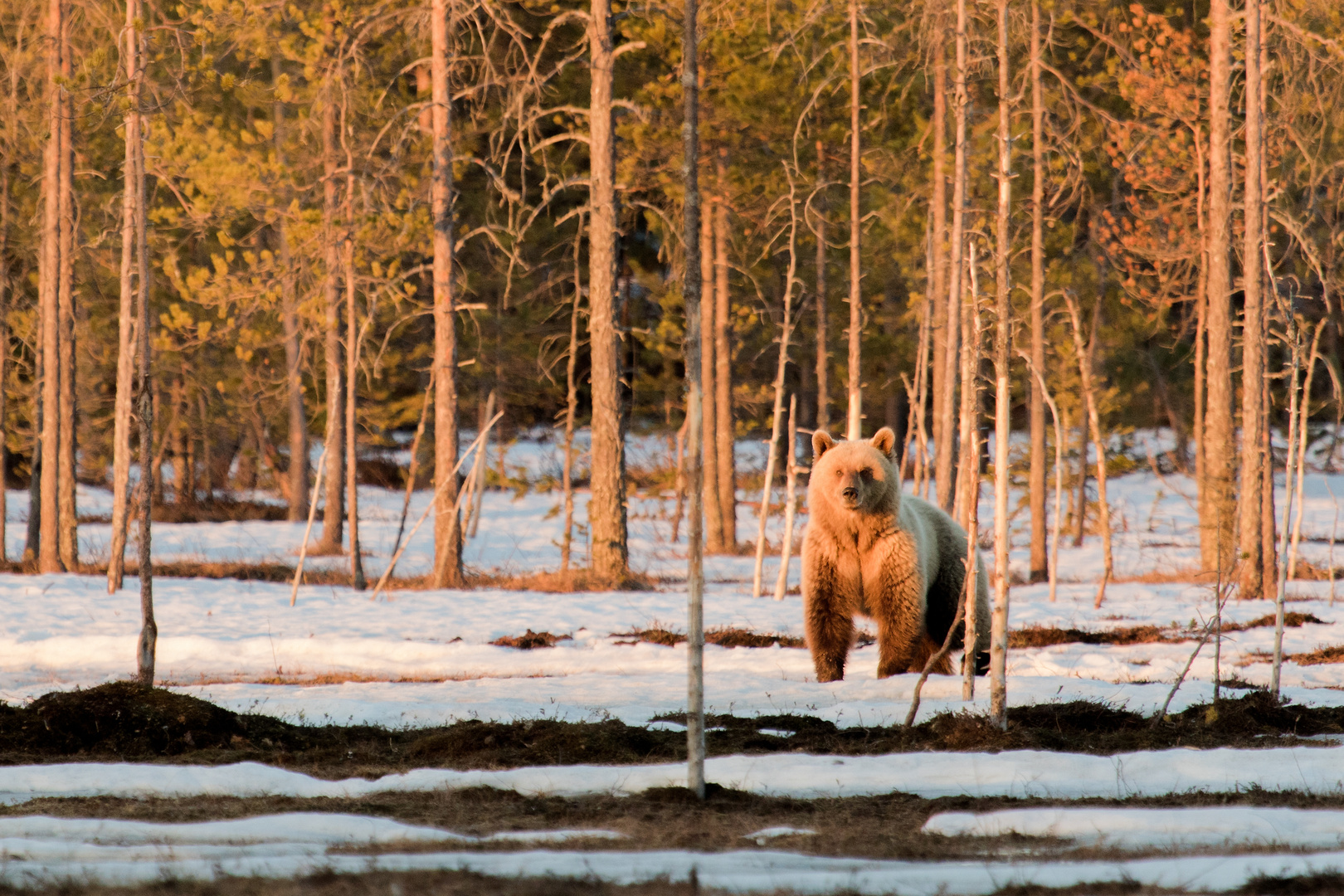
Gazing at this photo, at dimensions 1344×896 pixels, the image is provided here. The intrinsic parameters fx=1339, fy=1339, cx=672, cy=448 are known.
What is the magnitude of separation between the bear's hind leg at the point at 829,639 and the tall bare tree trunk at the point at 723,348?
1242 cm

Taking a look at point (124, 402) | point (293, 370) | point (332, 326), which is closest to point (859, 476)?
point (124, 402)

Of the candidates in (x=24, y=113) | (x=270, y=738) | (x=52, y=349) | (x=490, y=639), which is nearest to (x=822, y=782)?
(x=270, y=738)

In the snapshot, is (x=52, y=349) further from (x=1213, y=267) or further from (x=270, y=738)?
(x=1213, y=267)

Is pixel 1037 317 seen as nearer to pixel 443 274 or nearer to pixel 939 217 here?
pixel 939 217

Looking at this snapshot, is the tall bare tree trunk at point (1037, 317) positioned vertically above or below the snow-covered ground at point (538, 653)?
above

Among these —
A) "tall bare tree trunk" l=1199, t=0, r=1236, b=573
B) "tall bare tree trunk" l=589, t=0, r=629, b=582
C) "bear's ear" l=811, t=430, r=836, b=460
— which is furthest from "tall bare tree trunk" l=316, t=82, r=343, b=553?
"tall bare tree trunk" l=1199, t=0, r=1236, b=573

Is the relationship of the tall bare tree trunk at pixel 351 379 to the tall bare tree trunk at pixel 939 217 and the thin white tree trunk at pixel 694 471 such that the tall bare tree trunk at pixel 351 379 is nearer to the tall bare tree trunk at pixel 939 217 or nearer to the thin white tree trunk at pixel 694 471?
the tall bare tree trunk at pixel 939 217

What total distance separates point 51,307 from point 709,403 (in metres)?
10.7

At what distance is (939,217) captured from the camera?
1956 centimetres

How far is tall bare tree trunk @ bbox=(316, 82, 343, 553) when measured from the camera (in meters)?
18.8

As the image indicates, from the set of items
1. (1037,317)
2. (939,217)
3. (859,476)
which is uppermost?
(939,217)

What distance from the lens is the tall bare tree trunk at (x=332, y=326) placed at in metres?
18.8

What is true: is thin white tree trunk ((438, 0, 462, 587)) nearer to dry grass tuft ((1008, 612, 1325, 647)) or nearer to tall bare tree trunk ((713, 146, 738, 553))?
tall bare tree trunk ((713, 146, 738, 553))

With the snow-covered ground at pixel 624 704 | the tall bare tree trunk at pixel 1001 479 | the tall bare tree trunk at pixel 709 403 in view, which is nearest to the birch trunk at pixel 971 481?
the tall bare tree trunk at pixel 1001 479
